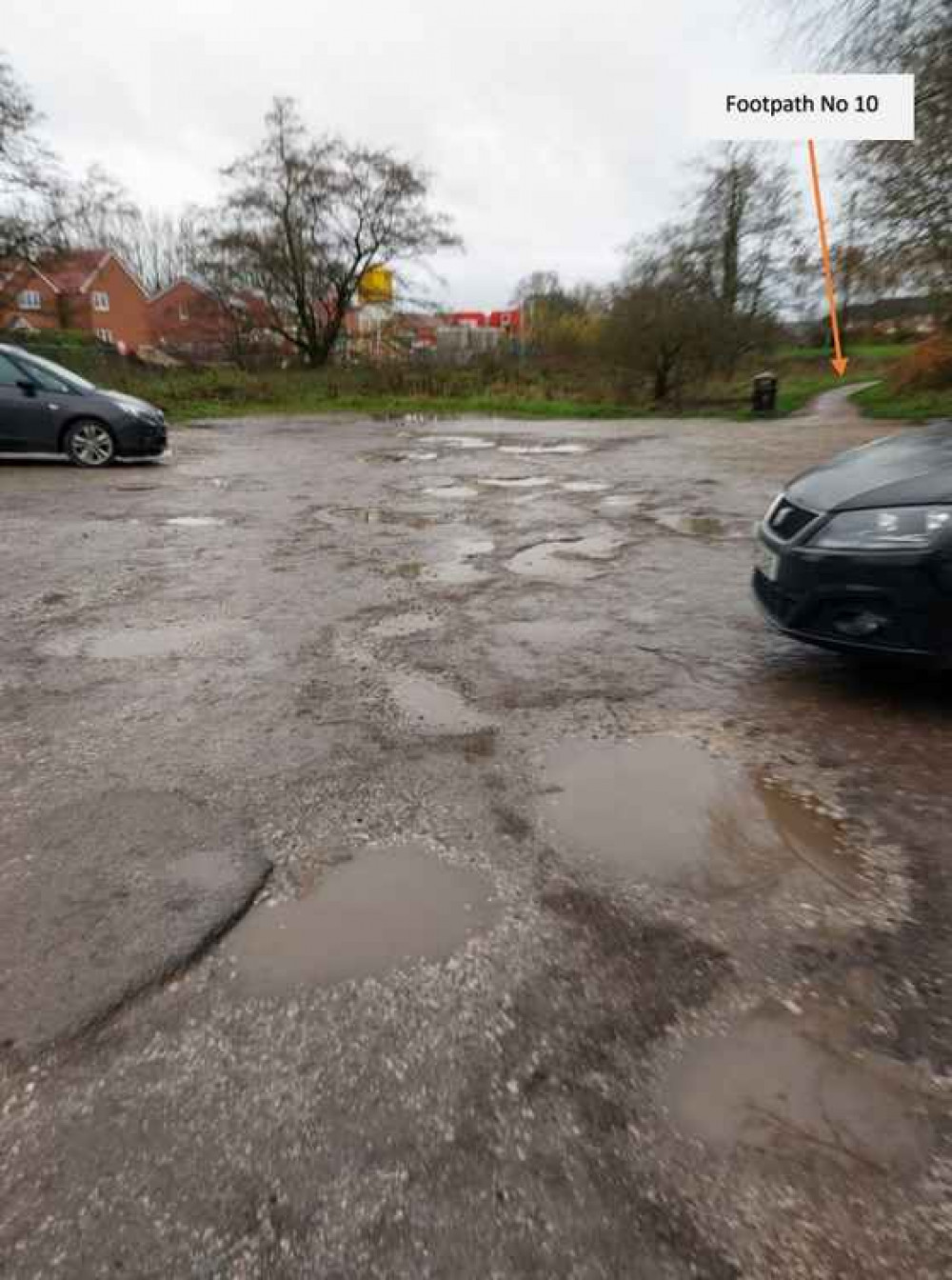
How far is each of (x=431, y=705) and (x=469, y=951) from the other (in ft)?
5.28

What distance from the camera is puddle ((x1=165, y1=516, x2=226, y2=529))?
7.64m

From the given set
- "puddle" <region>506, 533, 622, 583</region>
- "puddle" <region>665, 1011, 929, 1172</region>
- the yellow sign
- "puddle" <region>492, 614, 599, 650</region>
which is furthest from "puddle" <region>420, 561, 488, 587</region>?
the yellow sign

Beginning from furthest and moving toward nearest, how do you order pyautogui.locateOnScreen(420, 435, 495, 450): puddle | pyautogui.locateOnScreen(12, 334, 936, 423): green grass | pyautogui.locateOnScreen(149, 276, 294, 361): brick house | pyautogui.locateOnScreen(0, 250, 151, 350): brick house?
pyautogui.locateOnScreen(0, 250, 151, 350): brick house < pyautogui.locateOnScreen(149, 276, 294, 361): brick house < pyautogui.locateOnScreen(12, 334, 936, 423): green grass < pyautogui.locateOnScreen(420, 435, 495, 450): puddle

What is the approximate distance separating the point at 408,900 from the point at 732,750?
1569mm

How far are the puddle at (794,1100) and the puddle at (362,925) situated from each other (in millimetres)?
681

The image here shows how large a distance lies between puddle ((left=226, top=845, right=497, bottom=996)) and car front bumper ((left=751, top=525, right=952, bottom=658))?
2055 mm

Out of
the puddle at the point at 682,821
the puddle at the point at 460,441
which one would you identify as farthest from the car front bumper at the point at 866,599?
the puddle at the point at 460,441

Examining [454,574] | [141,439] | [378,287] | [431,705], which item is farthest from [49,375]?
[378,287]

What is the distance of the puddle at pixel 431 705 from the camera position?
3.32 m

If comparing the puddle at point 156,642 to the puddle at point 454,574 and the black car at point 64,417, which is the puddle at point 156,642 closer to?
the puddle at point 454,574

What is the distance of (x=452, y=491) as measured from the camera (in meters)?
9.80

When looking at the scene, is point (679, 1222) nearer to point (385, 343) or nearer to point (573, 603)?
point (573, 603)

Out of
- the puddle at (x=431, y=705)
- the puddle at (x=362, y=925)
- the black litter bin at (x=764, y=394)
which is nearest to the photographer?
the puddle at (x=362, y=925)

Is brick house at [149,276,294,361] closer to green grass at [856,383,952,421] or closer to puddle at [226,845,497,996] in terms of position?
green grass at [856,383,952,421]
